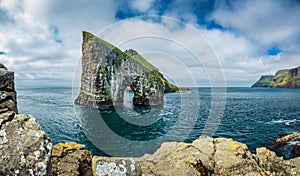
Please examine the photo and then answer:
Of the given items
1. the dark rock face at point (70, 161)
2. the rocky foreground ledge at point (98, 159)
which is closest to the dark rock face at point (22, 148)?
the rocky foreground ledge at point (98, 159)

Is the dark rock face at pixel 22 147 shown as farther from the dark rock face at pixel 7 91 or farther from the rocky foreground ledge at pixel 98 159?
the dark rock face at pixel 7 91

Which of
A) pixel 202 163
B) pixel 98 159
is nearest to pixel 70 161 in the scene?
pixel 98 159

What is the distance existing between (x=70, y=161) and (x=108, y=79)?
6378cm

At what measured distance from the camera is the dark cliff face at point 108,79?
6900 cm

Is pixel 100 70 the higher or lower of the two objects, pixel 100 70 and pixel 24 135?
the higher

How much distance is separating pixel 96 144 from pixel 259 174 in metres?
25.3

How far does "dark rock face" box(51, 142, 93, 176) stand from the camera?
28.4ft

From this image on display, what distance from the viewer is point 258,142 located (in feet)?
101

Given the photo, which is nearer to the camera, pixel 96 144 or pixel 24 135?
pixel 24 135

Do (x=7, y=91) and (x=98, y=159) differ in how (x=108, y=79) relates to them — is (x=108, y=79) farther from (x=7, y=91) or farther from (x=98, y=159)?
(x=98, y=159)

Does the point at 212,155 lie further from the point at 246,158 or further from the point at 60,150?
the point at 60,150

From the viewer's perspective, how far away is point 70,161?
9406 millimetres

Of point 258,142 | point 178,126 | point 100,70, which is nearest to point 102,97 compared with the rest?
point 100,70

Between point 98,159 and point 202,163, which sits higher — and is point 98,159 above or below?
above
